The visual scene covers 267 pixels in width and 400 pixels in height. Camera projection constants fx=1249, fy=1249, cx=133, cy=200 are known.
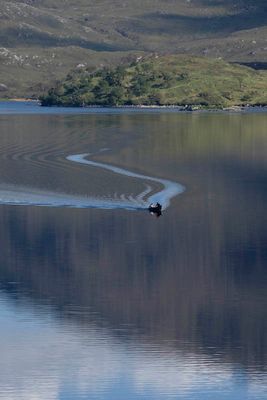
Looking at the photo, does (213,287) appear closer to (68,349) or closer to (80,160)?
(68,349)

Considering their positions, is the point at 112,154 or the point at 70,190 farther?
the point at 112,154

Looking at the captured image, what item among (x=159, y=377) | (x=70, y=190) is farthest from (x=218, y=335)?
(x=70, y=190)

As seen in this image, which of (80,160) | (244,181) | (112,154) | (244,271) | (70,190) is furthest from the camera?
(112,154)

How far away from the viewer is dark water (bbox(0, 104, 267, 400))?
3659 centimetres

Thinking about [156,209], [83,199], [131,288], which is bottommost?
[131,288]

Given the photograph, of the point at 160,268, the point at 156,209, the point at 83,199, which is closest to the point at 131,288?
the point at 160,268

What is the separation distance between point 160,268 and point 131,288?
4570mm

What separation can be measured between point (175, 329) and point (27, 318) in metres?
5.24

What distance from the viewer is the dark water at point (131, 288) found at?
36594 millimetres

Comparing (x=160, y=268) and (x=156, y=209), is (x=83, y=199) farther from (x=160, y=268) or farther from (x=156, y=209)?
(x=160, y=268)

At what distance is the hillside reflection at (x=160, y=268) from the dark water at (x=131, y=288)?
0.26 ft

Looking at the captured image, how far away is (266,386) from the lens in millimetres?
35750

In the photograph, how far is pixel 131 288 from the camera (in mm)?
48062

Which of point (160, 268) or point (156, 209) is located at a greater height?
point (156, 209)
